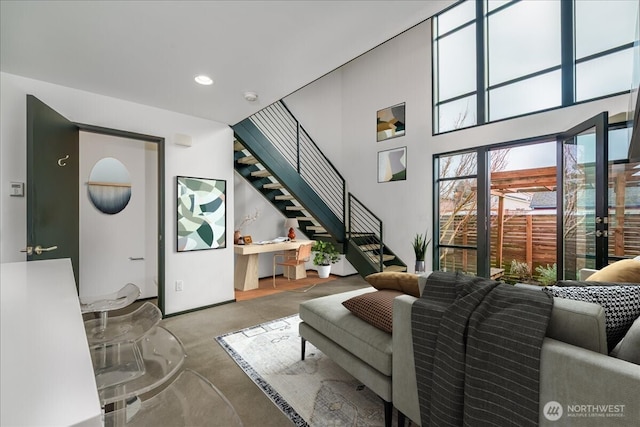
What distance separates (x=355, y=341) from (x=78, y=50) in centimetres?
286

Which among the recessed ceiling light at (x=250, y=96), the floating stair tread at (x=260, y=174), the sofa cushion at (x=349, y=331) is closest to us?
the sofa cushion at (x=349, y=331)

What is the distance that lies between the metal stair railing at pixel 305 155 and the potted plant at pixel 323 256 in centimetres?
64

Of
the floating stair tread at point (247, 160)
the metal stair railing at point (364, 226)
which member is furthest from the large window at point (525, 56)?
the floating stair tread at point (247, 160)

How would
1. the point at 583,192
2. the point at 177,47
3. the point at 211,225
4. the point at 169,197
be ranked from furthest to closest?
the point at 211,225
the point at 169,197
the point at 583,192
the point at 177,47

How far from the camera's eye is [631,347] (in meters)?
0.92

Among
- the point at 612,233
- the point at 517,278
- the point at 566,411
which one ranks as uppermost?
the point at 612,233

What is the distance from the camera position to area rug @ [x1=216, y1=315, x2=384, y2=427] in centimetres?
166

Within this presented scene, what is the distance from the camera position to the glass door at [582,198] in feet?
8.47

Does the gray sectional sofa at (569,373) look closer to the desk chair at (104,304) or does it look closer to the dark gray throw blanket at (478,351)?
the dark gray throw blanket at (478,351)

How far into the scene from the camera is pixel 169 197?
10.7 feet

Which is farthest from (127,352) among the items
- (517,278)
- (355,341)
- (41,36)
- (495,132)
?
(517,278)

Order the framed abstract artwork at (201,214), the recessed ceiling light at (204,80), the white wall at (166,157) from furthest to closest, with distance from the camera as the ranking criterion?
1. the framed abstract artwork at (201,214)
2. the recessed ceiling light at (204,80)
3. the white wall at (166,157)

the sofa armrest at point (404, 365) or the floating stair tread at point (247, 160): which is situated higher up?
the floating stair tread at point (247, 160)

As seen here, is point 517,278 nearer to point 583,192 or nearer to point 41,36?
point 583,192
